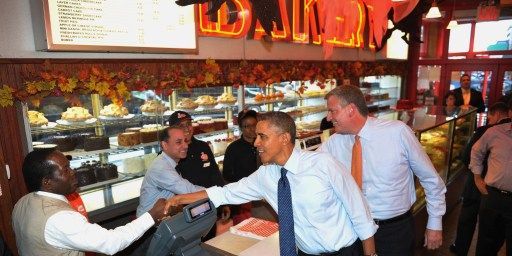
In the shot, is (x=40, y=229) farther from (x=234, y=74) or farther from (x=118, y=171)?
(x=234, y=74)

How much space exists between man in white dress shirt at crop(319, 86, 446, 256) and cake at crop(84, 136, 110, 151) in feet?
9.88

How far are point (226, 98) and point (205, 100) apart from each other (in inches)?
14.7

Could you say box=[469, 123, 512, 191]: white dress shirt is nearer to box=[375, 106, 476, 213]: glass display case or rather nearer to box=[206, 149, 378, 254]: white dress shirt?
box=[375, 106, 476, 213]: glass display case

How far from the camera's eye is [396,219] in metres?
2.71

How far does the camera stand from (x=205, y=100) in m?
5.49

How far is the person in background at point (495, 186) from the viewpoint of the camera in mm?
3486

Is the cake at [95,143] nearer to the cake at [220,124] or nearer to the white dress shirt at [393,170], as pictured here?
the cake at [220,124]

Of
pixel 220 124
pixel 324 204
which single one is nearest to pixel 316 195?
pixel 324 204

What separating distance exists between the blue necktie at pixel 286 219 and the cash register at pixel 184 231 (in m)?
0.45

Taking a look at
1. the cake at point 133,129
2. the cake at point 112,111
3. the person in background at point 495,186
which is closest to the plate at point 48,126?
the cake at point 112,111

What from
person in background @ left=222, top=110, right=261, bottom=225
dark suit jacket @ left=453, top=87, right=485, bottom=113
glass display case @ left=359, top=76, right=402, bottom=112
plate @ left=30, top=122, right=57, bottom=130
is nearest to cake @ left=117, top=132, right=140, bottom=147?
plate @ left=30, top=122, right=57, bottom=130

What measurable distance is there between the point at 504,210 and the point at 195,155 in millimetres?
3415

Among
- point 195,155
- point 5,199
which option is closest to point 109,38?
point 195,155

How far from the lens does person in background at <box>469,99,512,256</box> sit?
3.49 m
